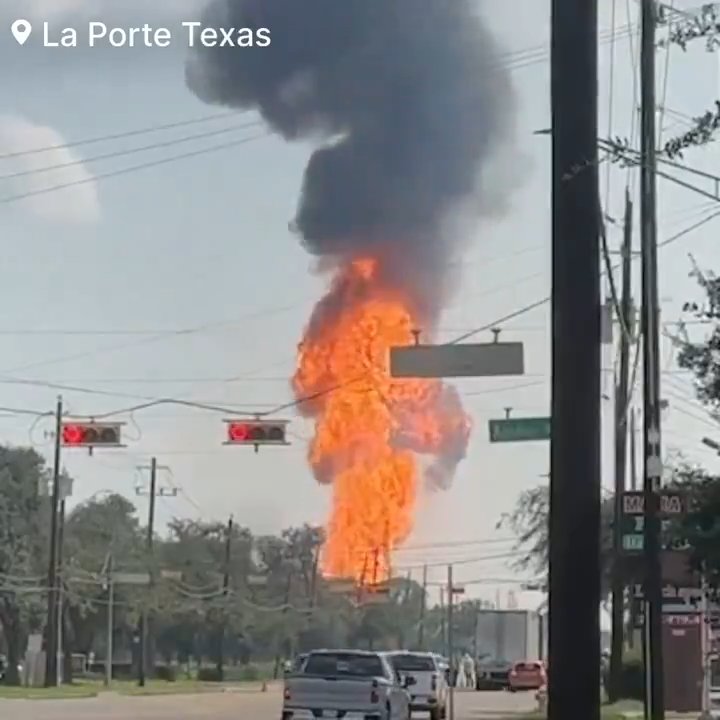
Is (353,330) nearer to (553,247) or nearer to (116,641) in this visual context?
(553,247)

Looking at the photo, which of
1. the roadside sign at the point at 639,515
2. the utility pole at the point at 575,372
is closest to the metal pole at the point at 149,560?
the roadside sign at the point at 639,515

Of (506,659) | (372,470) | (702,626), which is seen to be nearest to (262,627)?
(506,659)

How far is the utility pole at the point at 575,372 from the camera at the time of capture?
6.85 meters

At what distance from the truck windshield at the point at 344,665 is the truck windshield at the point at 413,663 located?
504cm

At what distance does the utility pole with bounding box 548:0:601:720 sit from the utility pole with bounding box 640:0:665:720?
13.7 meters

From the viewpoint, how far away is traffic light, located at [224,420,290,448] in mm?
30516

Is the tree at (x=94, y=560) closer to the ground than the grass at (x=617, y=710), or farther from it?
farther from it

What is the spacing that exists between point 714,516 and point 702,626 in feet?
45.4

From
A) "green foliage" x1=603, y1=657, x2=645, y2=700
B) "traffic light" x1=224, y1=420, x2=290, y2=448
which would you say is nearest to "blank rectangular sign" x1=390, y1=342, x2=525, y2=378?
"traffic light" x1=224, y1=420, x2=290, y2=448

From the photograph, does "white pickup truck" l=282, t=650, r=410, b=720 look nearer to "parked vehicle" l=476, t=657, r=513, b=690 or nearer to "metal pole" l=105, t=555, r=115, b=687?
"parked vehicle" l=476, t=657, r=513, b=690

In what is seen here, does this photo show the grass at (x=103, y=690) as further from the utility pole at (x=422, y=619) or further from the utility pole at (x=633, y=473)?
the utility pole at (x=633, y=473)

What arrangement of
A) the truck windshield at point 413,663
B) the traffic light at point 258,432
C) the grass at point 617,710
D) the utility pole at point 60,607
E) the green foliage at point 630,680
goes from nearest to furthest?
the grass at point 617,710 → the traffic light at point 258,432 → the truck windshield at point 413,663 → the green foliage at point 630,680 → the utility pole at point 60,607

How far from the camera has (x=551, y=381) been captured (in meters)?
7.20

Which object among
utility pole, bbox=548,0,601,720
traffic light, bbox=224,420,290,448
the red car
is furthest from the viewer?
the red car
